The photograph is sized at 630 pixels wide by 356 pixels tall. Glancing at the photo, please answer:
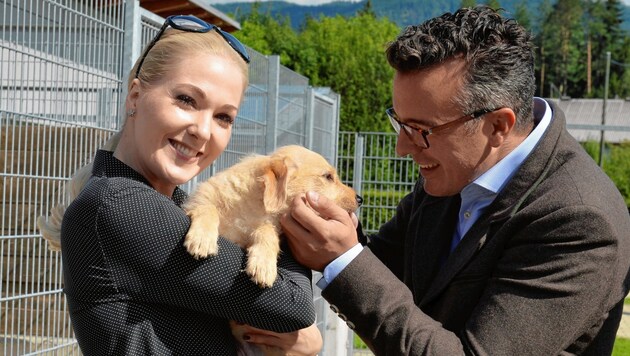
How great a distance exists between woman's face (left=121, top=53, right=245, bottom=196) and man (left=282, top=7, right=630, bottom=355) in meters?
0.46

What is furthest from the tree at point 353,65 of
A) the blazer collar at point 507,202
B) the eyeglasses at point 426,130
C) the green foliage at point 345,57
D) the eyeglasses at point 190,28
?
the eyeglasses at point 190,28

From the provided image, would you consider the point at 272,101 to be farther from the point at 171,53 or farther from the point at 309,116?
the point at 171,53

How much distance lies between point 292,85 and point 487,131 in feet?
19.1

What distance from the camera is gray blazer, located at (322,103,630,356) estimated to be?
2.44 m

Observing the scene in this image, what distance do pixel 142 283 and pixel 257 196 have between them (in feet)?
3.26


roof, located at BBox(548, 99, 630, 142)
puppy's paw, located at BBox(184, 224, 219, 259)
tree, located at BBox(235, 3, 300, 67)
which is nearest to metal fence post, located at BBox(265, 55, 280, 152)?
puppy's paw, located at BBox(184, 224, 219, 259)

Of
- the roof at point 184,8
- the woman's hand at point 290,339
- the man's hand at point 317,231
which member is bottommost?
the woman's hand at point 290,339

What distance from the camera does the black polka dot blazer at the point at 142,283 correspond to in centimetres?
217

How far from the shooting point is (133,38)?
4922 mm

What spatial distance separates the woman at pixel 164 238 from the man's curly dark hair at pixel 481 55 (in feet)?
2.03

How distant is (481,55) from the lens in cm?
278

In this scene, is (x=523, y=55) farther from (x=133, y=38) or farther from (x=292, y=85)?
(x=292, y=85)

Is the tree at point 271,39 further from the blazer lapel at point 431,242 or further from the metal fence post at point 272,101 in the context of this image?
the blazer lapel at point 431,242

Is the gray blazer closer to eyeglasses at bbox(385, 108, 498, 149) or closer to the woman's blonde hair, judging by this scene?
eyeglasses at bbox(385, 108, 498, 149)
